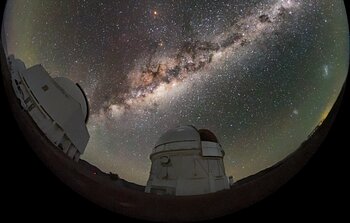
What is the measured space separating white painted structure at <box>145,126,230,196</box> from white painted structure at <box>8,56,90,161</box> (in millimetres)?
720

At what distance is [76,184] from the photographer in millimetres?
3367

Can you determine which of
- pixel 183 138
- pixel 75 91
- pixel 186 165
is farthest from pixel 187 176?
pixel 75 91

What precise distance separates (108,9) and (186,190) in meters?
1.82

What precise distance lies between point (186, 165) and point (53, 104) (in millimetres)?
1385

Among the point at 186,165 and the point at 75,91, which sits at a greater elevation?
the point at 75,91

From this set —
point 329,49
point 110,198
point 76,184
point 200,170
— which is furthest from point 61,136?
point 329,49

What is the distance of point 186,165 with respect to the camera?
11.8 ft

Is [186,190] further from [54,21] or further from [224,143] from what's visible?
[54,21]

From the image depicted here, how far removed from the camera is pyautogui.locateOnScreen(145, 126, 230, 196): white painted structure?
10.7 feet

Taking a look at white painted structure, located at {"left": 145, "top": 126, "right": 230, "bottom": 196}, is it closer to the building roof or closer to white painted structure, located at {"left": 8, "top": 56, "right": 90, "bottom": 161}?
the building roof

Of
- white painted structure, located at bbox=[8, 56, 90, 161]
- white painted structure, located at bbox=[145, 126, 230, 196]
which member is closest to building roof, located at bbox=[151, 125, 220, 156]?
white painted structure, located at bbox=[145, 126, 230, 196]

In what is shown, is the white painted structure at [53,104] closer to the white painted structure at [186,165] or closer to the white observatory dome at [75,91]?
the white observatory dome at [75,91]

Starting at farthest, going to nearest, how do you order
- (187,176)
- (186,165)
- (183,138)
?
1. (183,138)
2. (186,165)
3. (187,176)

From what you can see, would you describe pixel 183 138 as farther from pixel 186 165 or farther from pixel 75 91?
pixel 75 91
